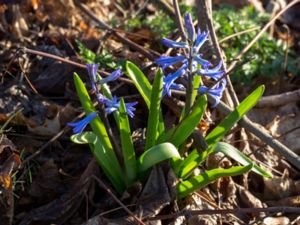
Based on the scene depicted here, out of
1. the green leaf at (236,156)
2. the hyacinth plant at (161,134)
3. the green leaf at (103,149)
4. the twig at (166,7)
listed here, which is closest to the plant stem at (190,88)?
the hyacinth plant at (161,134)

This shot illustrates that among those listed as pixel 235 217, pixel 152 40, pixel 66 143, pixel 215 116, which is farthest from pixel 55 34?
pixel 235 217

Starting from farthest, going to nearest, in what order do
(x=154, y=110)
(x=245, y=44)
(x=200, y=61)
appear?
(x=245, y=44) < (x=154, y=110) < (x=200, y=61)

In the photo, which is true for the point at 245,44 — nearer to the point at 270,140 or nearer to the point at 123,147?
the point at 270,140

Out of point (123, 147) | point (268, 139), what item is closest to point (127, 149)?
point (123, 147)

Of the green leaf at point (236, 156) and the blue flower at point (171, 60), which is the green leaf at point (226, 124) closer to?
the green leaf at point (236, 156)

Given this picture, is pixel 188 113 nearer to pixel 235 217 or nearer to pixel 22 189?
pixel 235 217
